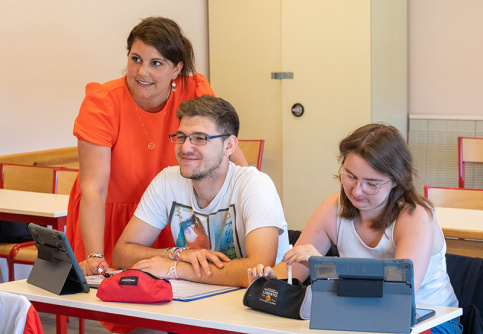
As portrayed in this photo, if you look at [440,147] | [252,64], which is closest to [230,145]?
[252,64]

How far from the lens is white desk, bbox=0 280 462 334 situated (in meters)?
1.63

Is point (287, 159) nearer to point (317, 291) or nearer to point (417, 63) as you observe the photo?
point (417, 63)

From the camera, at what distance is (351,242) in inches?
83.4

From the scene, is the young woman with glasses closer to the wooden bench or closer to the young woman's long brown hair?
the young woman's long brown hair

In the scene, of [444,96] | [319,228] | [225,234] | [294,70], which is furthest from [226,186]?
[444,96]

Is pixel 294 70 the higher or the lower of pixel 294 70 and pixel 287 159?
the higher

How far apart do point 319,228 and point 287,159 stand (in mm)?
3220

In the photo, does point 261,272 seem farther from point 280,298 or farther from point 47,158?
point 47,158

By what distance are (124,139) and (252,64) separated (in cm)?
310

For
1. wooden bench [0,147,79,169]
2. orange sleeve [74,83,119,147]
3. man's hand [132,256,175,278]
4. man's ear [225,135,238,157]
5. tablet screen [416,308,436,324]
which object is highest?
orange sleeve [74,83,119,147]

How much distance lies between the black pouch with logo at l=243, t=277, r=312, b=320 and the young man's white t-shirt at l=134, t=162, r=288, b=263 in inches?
16.9

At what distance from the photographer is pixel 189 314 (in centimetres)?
172

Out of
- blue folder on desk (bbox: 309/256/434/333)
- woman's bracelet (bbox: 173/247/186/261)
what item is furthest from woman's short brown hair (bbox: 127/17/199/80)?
blue folder on desk (bbox: 309/256/434/333)

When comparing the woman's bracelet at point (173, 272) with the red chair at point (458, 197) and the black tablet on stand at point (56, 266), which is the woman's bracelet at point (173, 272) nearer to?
the black tablet on stand at point (56, 266)
